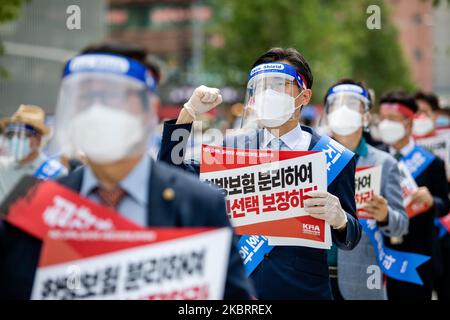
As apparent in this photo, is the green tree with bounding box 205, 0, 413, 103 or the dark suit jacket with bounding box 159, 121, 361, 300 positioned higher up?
the green tree with bounding box 205, 0, 413, 103

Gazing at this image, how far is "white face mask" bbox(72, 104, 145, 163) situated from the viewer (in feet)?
8.50

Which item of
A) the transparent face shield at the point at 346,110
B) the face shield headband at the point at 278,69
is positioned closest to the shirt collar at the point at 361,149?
the transparent face shield at the point at 346,110

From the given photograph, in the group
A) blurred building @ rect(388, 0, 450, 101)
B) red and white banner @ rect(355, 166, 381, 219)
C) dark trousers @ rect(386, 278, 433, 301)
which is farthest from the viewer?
blurred building @ rect(388, 0, 450, 101)

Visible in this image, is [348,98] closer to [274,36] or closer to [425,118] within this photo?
[425,118]

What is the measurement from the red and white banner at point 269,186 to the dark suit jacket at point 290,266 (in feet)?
0.40

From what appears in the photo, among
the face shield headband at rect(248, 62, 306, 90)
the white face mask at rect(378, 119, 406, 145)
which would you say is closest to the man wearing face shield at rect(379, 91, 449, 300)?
the white face mask at rect(378, 119, 406, 145)

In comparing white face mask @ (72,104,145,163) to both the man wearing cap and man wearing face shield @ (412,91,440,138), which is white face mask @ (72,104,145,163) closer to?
the man wearing cap

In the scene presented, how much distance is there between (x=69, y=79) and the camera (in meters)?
2.71

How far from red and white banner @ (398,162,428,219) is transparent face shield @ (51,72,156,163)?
4.61 m

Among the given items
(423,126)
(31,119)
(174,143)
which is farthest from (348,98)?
(423,126)

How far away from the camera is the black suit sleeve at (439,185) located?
7.56 metres

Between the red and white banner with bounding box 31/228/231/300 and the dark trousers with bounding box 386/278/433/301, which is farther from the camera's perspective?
the dark trousers with bounding box 386/278/433/301

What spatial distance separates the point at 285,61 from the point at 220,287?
77.7 inches

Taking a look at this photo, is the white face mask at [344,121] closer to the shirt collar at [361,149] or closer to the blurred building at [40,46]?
the shirt collar at [361,149]
